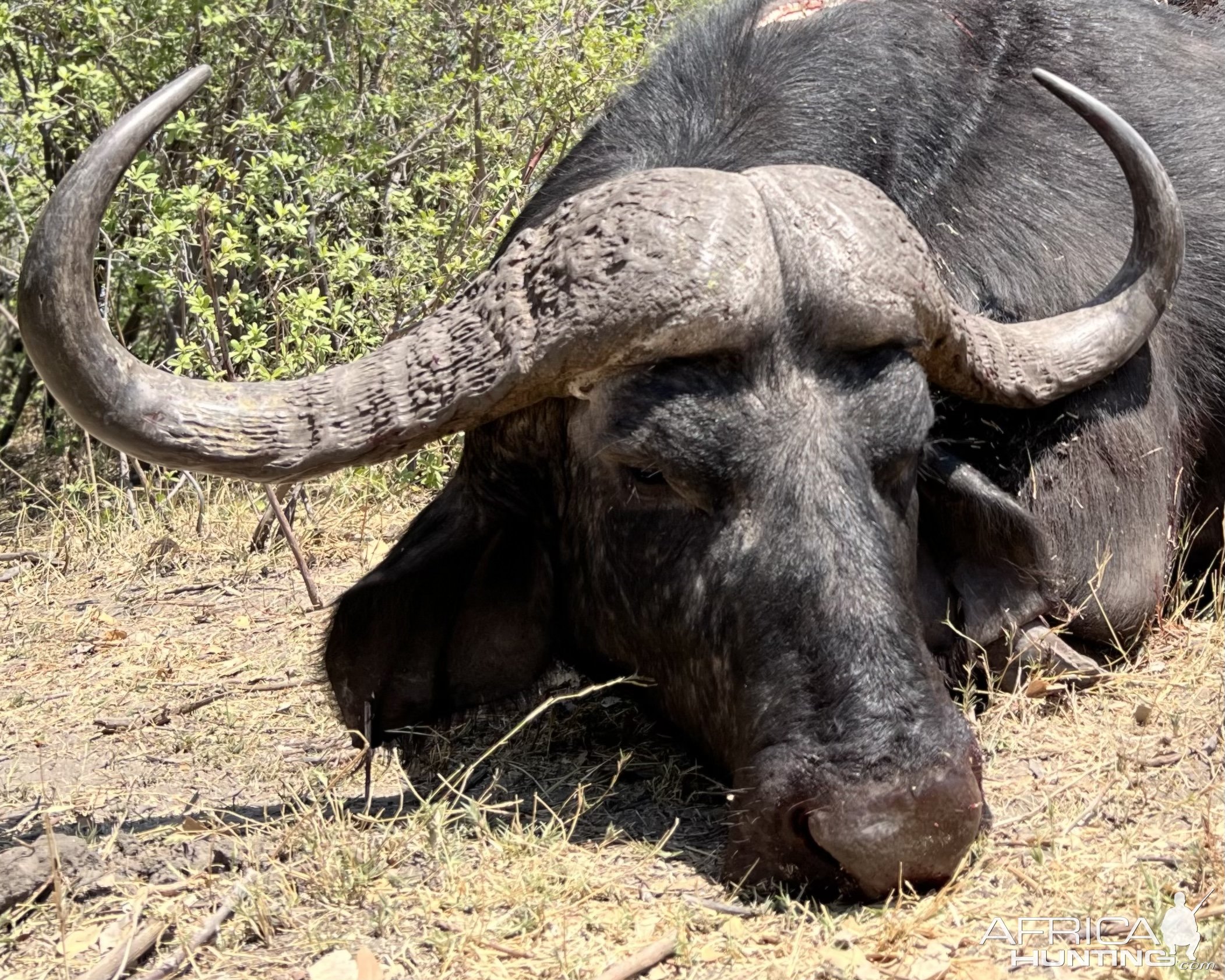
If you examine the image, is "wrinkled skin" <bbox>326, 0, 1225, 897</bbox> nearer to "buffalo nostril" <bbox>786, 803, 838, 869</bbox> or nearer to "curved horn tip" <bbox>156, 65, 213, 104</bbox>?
"buffalo nostril" <bbox>786, 803, 838, 869</bbox>

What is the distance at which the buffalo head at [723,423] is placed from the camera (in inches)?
118

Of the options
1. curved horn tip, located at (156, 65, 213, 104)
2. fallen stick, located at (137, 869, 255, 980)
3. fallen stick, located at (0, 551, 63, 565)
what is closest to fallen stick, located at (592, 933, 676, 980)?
fallen stick, located at (137, 869, 255, 980)

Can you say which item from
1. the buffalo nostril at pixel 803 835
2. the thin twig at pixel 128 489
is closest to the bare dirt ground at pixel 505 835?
the buffalo nostril at pixel 803 835

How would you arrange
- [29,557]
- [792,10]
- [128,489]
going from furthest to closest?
[128,489]
[29,557]
[792,10]

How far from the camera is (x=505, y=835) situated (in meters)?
3.40

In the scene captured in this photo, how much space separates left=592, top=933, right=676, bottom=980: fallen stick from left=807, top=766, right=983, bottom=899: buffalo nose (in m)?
0.38

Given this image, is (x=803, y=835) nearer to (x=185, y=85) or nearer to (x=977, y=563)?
(x=977, y=563)

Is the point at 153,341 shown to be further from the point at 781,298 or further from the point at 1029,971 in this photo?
the point at 1029,971

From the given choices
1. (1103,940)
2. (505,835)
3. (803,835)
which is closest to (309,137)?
(505,835)

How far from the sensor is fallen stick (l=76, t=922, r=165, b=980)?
2.89m

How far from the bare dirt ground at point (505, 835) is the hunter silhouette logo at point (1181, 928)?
2 cm

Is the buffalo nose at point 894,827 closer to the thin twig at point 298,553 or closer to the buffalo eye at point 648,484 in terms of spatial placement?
the buffalo eye at point 648,484

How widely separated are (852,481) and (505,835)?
3.73ft

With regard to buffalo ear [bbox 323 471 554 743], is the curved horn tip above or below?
above
